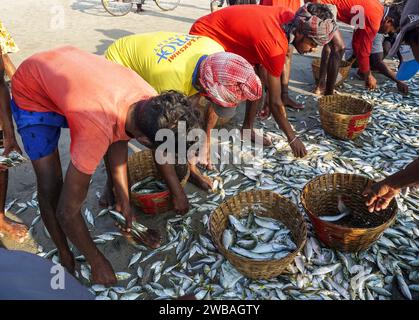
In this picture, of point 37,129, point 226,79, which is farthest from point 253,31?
point 37,129

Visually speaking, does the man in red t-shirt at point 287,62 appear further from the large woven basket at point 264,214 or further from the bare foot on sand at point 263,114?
the large woven basket at point 264,214

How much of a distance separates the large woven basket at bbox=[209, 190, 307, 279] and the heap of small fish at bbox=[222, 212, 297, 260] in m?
0.07

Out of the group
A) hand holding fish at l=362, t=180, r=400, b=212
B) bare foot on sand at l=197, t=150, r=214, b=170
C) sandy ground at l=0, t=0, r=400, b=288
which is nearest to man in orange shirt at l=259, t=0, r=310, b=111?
sandy ground at l=0, t=0, r=400, b=288

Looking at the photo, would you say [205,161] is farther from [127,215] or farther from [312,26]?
[312,26]

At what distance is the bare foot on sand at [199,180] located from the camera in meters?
4.42

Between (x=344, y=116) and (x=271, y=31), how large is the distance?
1801 millimetres

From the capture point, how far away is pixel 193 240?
3725 mm

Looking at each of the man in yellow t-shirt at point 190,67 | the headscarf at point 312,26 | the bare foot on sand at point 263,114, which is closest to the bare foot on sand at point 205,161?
the man in yellow t-shirt at point 190,67

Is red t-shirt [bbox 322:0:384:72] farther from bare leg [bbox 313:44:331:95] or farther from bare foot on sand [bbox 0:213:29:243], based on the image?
bare foot on sand [bbox 0:213:29:243]

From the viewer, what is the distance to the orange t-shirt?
2316mm

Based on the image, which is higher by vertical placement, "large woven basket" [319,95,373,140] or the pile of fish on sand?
"large woven basket" [319,95,373,140]

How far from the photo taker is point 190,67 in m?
3.24

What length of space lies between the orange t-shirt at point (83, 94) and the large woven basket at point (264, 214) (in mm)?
1426
